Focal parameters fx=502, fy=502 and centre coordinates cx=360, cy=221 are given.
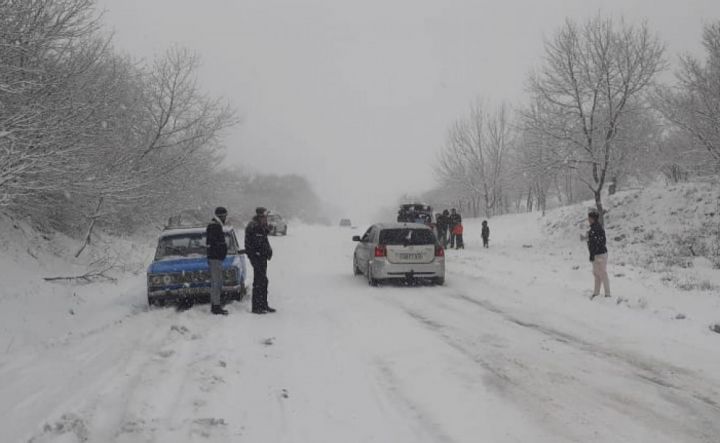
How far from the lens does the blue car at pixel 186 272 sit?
9.84 metres

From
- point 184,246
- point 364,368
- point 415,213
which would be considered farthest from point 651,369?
point 415,213

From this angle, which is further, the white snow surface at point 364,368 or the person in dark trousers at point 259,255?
the person in dark trousers at point 259,255

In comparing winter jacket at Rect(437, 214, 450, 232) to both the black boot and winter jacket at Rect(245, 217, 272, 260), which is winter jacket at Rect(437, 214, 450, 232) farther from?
the black boot

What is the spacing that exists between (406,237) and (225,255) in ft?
16.9

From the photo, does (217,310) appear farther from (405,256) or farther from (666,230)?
(666,230)

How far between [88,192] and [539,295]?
1140 centimetres

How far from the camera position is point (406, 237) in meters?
13.0

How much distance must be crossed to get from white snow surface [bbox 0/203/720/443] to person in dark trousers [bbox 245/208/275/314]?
417mm

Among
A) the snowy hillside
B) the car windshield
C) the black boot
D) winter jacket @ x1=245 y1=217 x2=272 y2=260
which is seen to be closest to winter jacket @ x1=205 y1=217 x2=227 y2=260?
winter jacket @ x1=245 y1=217 x2=272 y2=260

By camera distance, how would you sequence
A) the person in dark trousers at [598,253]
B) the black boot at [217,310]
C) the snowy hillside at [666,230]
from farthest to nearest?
the snowy hillside at [666,230]
the person in dark trousers at [598,253]
the black boot at [217,310]

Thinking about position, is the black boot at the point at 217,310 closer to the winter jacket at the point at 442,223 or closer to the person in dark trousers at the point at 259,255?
the person in dark trousers at the point at 259,255

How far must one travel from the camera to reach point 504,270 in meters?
15.7

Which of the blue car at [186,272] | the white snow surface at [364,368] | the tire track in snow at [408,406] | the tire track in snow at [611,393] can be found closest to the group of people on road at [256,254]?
the white snow surface at [364,368]

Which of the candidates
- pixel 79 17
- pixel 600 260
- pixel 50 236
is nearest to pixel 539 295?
pixel 600 260
